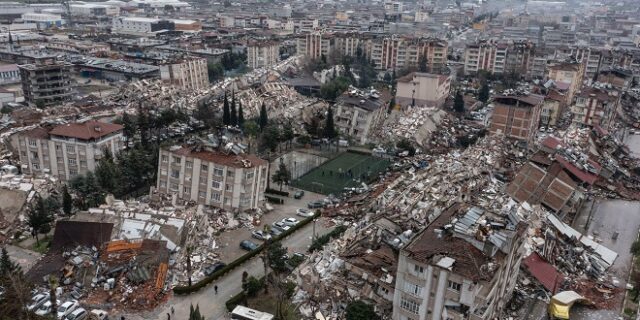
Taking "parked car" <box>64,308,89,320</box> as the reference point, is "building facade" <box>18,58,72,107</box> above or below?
above

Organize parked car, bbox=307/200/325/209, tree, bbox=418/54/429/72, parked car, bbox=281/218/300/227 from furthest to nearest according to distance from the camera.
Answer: tree, bbox=418/54/429/72, parked car, bbox=307/200/325/209, parked car, bbox=281/218/300/227

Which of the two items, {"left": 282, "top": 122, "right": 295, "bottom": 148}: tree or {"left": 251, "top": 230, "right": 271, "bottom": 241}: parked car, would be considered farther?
{"left": 282, "top": 122, "right": 295, "bottom": 148}: tree

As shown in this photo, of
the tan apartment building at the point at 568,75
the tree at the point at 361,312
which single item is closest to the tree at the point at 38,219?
the tree at the point at 361,312

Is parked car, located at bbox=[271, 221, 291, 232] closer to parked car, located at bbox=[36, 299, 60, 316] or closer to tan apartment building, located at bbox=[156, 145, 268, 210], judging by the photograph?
tan apartment building, located at bbox=[156, 145, 268, 210]

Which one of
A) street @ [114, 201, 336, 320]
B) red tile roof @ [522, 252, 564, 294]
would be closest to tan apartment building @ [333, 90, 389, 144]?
street @ [114, 201, 336, 320]

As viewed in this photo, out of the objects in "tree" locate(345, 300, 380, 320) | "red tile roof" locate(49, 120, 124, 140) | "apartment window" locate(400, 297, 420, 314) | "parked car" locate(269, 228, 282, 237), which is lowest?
"parked car" locate(269, 228, 282, 237)

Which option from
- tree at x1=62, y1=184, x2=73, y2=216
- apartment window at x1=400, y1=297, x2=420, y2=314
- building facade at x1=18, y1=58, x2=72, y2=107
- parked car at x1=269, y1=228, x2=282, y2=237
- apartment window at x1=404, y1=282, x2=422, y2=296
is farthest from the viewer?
building facade at x1=18, y1=58, x2=72, y2=107

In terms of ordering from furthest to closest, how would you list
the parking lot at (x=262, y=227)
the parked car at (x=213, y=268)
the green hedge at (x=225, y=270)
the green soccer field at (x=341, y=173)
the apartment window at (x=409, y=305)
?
the green soccer field at (x=341, y=173) < the parking lot at (x=262, y=227) < the parked car at (x=213, y=268) < the green hedge at (x=225, y=270) < the apartment window at (x=409, y=305)

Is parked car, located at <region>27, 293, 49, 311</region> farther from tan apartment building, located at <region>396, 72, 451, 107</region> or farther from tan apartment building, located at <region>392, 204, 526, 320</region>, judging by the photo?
tan apartment building, located at <region>396, 72, 451, 107</region>

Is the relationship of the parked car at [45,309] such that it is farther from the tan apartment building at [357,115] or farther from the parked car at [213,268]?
the tan apartment building at [357,115]
